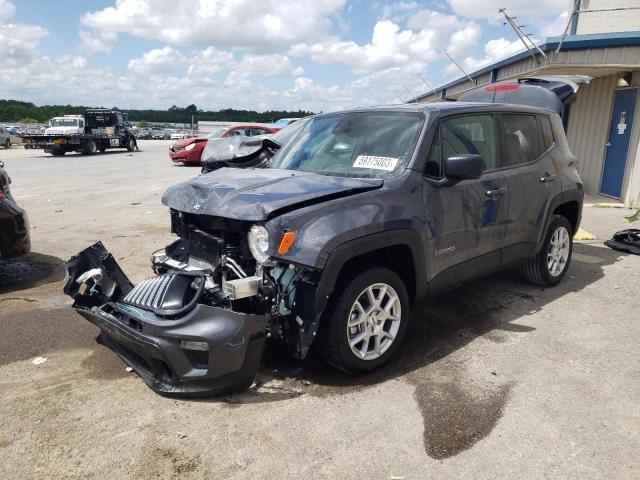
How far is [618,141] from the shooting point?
11.2 m

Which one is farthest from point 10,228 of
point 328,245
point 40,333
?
point 328,245

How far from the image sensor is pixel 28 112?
10031 centimetres

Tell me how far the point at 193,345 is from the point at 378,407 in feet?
3.84

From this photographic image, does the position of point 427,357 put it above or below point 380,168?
below

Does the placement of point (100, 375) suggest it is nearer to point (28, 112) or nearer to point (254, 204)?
point (254, 204)

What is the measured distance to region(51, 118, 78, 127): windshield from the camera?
1053 inches

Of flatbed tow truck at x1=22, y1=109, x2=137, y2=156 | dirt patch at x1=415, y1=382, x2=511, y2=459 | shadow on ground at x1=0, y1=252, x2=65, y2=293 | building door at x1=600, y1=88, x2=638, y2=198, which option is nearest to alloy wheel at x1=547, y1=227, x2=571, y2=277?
dirt patch at x1=415, y1=382, x2=511, y2=459

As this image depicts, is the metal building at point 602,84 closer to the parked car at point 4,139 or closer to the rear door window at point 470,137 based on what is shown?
the rear door window at point 470,137

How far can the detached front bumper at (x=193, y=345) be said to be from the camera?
9.18ft

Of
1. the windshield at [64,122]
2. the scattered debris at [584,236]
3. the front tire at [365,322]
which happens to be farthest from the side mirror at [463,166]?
the windshield at [64,122]

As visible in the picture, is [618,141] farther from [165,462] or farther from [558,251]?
[165,462]

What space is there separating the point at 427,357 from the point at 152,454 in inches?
80.0

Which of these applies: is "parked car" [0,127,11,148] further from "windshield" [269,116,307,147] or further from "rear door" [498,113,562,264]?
"rear door" [498,113,562,264]

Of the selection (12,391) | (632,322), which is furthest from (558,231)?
(12,391)
